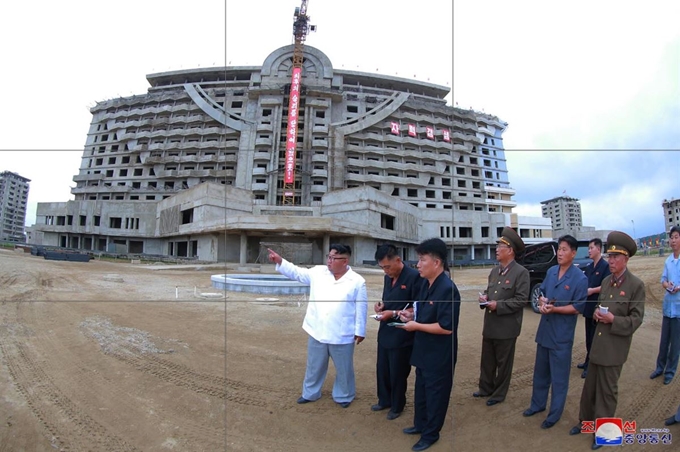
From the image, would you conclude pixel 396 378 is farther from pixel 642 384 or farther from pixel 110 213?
pixel 110 213

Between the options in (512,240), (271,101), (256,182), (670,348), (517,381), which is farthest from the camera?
(271,101)

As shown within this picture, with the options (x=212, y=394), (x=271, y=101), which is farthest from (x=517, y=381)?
(x=271, y=101)

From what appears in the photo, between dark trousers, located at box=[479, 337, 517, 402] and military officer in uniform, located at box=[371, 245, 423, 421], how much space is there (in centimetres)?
100

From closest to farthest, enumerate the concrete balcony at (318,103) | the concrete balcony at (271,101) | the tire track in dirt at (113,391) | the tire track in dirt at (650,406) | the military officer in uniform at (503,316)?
the tire track in dirt at (113,391)
the tire track in dirt at (650,406)
the military officer in uniform at (503,316)
the concrete balcony at (271,101)
the concrete balcony at (318,103)

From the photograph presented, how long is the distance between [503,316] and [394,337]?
122 centimetres

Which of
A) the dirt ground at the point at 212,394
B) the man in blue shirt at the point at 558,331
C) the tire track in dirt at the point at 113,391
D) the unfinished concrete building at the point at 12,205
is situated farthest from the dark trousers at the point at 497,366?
the unfinished concrete building at the point at 12,205

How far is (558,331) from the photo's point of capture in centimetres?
273

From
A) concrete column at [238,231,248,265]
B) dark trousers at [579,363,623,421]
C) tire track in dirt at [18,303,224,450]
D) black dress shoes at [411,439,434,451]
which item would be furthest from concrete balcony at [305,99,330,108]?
black dress shoes at [411,439,434,451]

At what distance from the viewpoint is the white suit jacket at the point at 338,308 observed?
2836 millimetres

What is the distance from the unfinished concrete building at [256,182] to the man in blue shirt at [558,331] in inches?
41.3

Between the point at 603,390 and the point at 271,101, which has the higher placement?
the point at 271,101

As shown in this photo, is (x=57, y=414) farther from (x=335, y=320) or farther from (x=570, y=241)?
(x=570, y=241)

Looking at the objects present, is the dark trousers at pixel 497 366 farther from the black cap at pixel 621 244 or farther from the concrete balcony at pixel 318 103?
the concrete balcony at pixel 318 103

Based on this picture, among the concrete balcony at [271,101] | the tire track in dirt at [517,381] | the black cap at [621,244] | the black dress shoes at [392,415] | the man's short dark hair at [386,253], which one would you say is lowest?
the tire track in dirt at [517,381]
